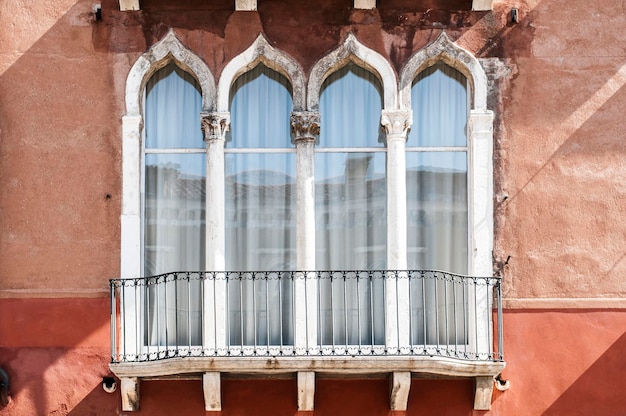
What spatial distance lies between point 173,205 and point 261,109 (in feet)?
4.59

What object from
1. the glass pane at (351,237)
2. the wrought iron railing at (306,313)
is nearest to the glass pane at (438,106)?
the glass pane at (351,237)

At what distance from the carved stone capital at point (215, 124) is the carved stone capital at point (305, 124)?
71 cm

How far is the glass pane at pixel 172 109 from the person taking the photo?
12.3 metres

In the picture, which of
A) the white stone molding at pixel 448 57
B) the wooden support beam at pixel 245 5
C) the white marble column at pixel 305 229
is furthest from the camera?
the wooden support beam at pixel 245 5

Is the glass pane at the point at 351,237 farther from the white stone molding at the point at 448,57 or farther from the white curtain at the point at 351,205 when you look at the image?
the white stone molding at the point at 448,57

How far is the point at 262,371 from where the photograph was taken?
442 inches

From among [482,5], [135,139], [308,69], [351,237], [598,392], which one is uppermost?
[482,5]

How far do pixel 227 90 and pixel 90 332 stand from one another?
2.89 metres

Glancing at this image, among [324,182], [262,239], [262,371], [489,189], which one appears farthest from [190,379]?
[489,189]

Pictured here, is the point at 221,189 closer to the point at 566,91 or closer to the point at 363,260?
the point at 363,260

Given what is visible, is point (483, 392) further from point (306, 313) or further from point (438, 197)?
point (438, 197)

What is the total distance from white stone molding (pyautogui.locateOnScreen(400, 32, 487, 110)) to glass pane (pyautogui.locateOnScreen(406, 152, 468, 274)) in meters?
0.63

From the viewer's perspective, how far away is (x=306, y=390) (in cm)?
1141

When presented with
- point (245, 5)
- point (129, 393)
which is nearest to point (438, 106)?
point (245, 5)
